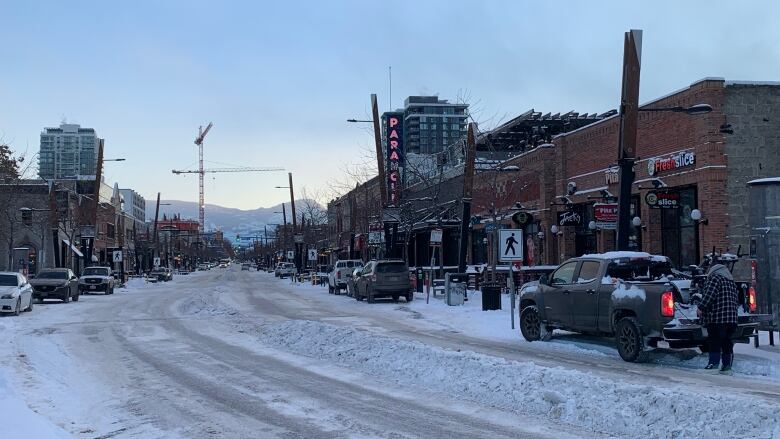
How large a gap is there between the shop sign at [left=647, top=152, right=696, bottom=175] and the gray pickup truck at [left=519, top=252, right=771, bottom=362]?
13.3 m

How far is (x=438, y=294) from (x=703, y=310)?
22367 mm

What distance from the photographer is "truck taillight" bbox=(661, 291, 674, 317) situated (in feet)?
40.0

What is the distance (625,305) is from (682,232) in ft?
56.4

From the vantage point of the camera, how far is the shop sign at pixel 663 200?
27.3 metres

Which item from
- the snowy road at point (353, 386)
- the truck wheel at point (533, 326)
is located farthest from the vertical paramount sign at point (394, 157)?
the truck wheel at point (533, 326)

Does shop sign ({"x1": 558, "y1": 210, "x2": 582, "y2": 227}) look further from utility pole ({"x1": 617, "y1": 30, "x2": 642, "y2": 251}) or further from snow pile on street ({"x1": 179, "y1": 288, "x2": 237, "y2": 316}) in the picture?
snow pile on street ({"x1": 179, "y1": 288, "x2": 237, "y2": 316})

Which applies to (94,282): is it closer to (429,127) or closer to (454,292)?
(454,292)

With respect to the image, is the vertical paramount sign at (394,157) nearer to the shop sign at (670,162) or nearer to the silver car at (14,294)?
the shop sign at (670,162)

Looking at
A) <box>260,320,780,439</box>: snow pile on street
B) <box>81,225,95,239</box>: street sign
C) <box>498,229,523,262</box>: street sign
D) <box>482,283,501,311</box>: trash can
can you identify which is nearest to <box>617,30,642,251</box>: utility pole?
<box>498,229,523,262</box>: street sign

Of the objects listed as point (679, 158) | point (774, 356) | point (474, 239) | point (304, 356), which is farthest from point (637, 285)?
point (474, 239)

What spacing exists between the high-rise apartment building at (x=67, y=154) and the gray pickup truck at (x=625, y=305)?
7494 centimetres

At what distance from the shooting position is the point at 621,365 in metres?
12.6

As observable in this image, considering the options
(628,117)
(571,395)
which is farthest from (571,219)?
(571,395)

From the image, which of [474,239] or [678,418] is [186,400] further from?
[474,239]
